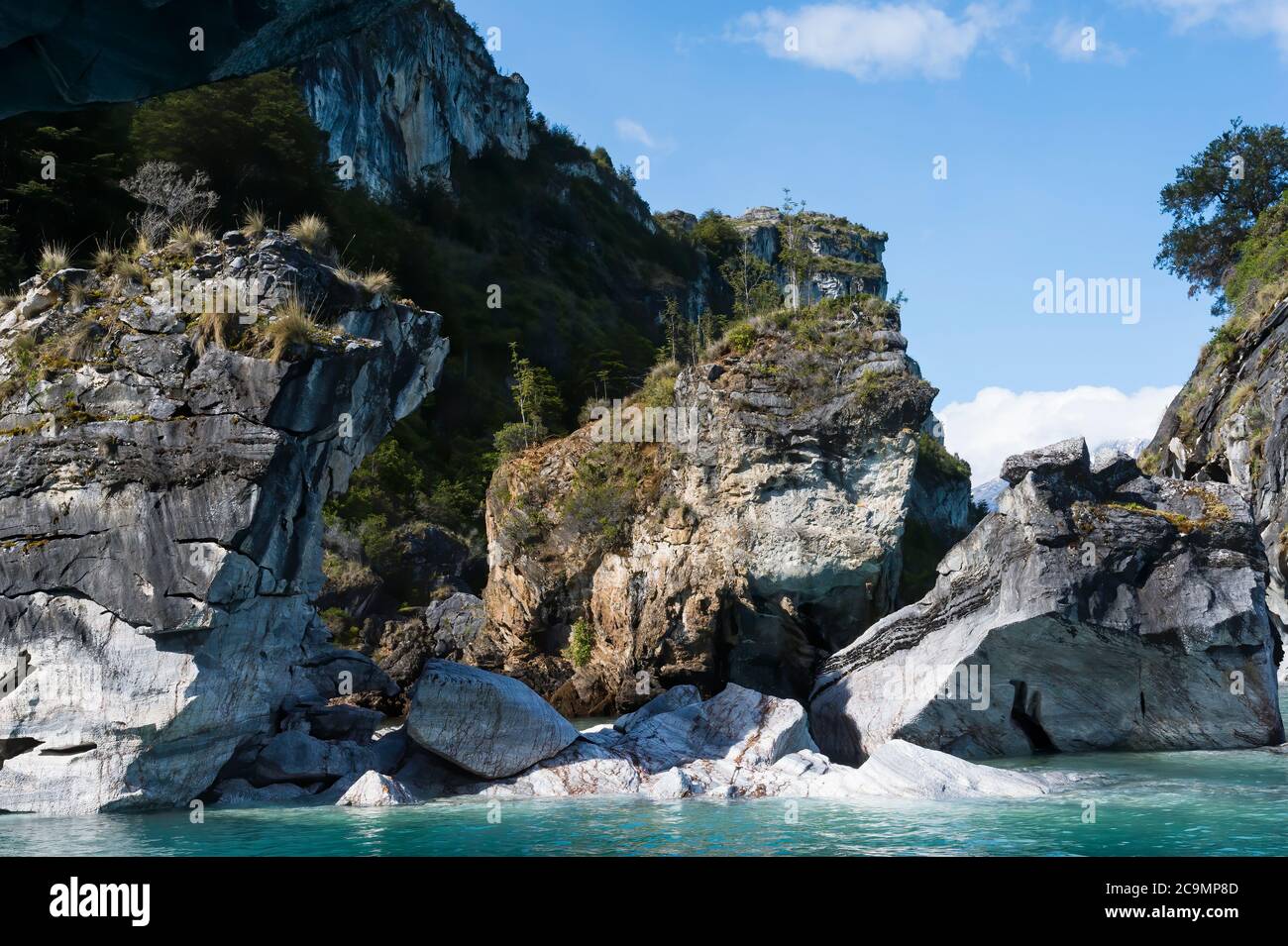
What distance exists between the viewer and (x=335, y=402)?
50.9 feet

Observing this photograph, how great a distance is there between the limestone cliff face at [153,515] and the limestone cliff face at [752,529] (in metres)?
12.4

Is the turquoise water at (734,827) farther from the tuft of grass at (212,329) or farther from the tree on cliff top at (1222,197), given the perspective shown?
the tree on cliff top at (1222,197)

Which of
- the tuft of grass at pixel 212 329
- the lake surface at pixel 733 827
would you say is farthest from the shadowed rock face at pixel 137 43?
the tuft of grass at pixel 212 329

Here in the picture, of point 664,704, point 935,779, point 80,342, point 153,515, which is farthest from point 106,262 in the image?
point 935,779

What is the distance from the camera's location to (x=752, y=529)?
26.6 meters

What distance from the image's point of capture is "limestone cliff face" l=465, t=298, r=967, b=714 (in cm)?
2623

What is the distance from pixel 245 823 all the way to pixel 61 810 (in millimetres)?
2444

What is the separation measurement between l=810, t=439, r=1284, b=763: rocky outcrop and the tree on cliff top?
74.5 ft

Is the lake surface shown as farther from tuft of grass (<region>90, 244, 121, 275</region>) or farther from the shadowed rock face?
the shadowed rock face

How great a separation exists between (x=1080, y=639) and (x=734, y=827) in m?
9.52

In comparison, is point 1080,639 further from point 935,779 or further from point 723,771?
point 723,771

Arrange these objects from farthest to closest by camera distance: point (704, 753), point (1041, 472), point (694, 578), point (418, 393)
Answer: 1. point (694, 578)
2. point (1041, 472)
3. point (418, 393)
4. point (704, 753)
